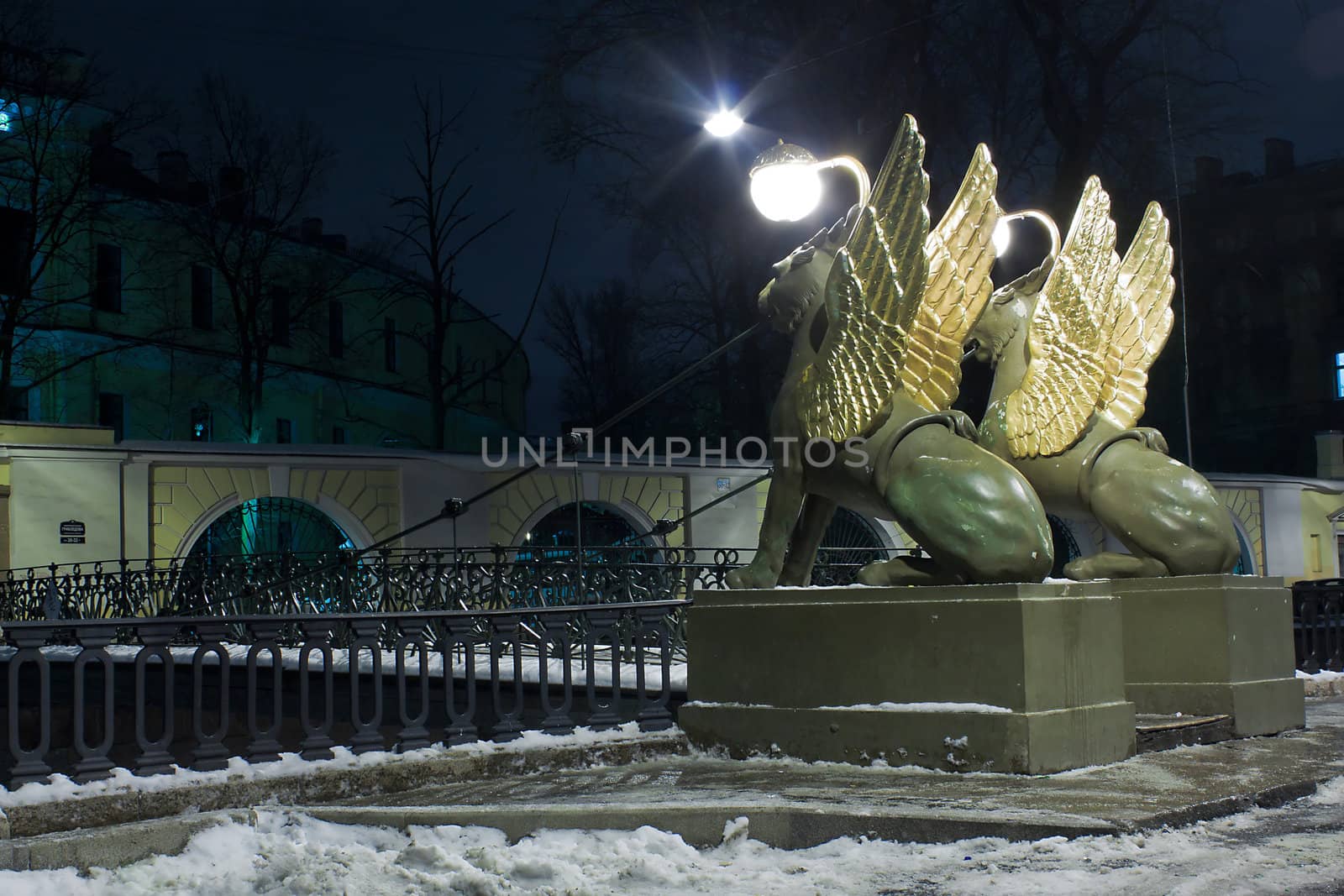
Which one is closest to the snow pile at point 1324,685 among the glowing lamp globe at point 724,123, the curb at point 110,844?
the curb at point 110,844

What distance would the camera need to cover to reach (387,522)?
20.4 meters

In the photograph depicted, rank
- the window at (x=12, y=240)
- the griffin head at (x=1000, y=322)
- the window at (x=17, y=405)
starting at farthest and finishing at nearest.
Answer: the window at (x=12, y=240), the window at (x=17, y=405), the griffin head at (x=1000, y=322)

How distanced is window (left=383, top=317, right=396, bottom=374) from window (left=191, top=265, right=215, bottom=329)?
21.7ft

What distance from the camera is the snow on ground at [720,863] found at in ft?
11.7

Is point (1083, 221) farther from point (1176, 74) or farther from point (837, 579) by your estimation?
point (1176, 74)

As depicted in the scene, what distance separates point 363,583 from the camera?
1478 cm

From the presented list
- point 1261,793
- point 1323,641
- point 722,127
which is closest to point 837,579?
point 1323,641

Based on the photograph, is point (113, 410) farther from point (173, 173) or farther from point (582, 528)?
point (582, 528)

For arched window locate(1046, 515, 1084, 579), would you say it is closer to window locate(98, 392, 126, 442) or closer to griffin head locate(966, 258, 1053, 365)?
griffin head locate(966, 258, 1053, 365)

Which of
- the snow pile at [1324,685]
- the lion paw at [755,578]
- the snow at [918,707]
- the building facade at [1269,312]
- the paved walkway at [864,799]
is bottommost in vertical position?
the snow pile at [1324,685]

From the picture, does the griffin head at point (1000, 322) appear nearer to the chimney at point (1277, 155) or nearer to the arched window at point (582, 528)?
the arched window at point (582, 528)

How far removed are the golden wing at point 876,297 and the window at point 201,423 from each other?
92.8 feet

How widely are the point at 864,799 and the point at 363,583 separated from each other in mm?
11085

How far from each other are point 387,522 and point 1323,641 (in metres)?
13.5
